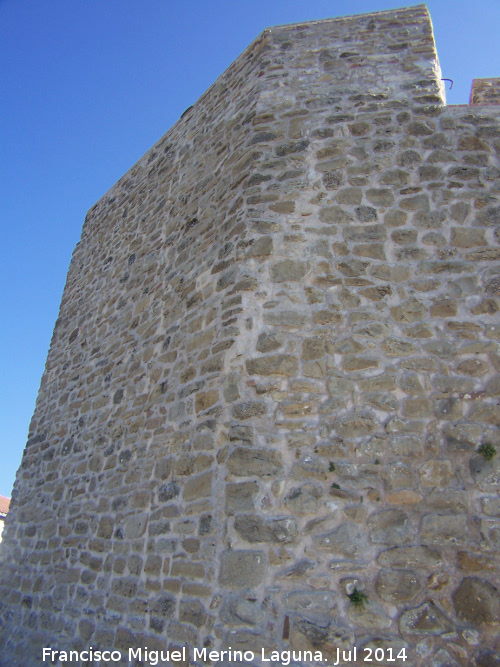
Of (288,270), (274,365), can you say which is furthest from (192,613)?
(288,270)

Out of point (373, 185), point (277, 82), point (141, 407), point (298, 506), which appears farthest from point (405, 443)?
point (277, 82)

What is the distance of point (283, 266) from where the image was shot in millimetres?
3701

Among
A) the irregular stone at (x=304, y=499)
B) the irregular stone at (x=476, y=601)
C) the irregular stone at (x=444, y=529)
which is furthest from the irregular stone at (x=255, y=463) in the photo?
the irregular stone at (x=476, y=601)

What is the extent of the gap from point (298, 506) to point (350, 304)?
1.34 metres

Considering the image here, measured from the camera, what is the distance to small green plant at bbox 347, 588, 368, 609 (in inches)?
107

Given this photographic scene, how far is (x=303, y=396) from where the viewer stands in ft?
10.7

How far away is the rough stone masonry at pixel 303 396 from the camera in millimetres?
2811

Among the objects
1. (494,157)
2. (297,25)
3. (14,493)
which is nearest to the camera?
(494,157)

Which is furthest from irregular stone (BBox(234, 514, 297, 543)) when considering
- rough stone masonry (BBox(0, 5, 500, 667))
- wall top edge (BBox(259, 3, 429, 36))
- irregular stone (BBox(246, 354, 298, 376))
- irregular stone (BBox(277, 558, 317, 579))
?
wall top edge (BBox(259, 3, 429, 36))

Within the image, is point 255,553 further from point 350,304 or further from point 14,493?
point 14,493

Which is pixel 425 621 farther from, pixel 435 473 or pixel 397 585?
pixel 435 473

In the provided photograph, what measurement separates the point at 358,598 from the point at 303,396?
44.5 inches

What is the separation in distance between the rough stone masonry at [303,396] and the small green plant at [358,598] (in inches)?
0.6

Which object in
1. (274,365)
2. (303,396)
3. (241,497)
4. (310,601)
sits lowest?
(310,601)
